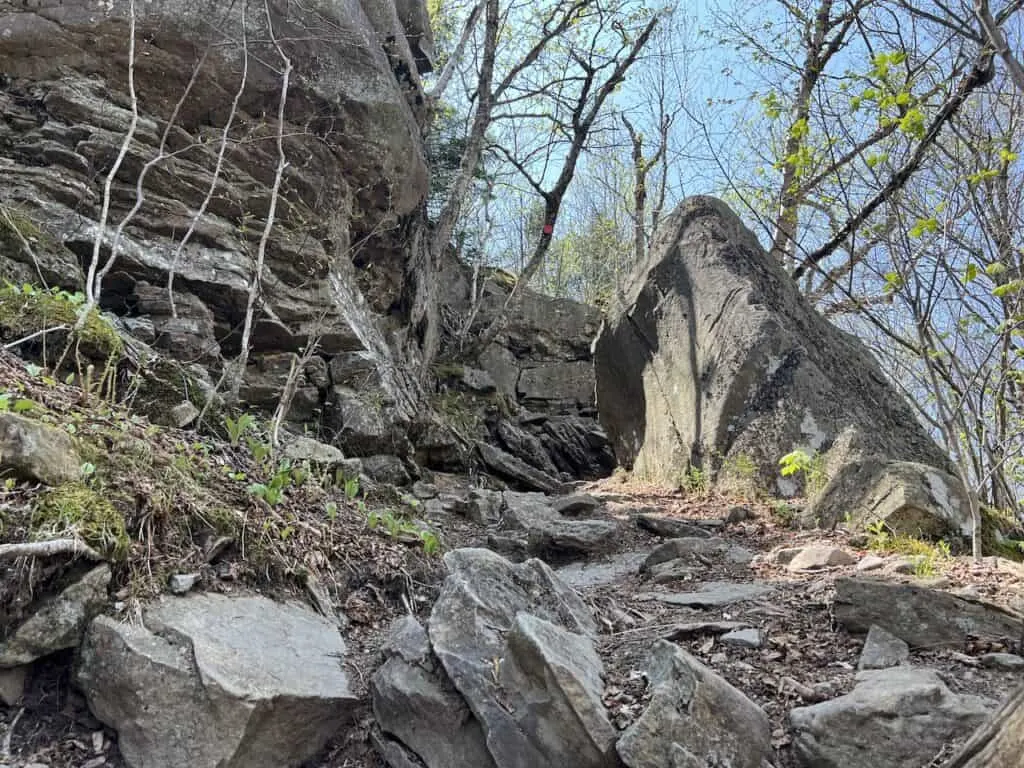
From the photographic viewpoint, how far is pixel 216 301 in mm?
6801

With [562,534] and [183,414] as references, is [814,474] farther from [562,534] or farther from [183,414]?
[183,414]

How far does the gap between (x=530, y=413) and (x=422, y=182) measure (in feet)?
16.1

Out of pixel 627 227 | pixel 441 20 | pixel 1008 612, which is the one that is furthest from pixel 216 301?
pixel 627 227

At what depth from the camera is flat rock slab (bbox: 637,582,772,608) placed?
138 inches

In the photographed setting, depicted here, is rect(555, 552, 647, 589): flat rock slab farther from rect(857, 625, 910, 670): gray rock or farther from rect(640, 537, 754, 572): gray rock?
rect(857, 625, 910, 670): gray rock

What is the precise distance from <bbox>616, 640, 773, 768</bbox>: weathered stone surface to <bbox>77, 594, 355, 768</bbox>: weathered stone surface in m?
1.13

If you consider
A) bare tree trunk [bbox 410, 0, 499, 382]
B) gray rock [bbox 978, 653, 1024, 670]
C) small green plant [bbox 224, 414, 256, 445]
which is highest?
bare tree trunk [bbox 410, 0, 499, 382]

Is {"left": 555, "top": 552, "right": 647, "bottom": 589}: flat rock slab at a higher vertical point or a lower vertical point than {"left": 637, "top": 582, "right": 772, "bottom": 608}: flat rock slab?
lower

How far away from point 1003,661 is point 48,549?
11.0 feet

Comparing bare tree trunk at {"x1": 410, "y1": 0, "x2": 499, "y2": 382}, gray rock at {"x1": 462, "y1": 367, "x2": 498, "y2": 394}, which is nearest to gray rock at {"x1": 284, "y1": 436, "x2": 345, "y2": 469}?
bare tree trunk at {"x1": 410, "y1": 0, "x2": 499, "y2": 382}

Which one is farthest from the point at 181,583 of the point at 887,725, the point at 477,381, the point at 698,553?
the point at 477,381

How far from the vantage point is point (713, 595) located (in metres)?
3.66

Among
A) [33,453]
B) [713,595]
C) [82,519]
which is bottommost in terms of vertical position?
[82,519]

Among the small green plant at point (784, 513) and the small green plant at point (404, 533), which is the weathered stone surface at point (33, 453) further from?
the small green plant at point (784, 513)
